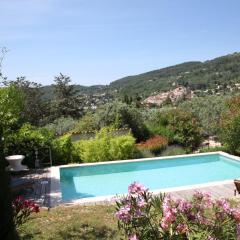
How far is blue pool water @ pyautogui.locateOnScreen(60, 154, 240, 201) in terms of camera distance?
13758 millimetres

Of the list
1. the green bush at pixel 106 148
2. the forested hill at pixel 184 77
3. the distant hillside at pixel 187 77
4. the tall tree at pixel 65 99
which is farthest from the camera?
the distant hillside at pixel 187 77

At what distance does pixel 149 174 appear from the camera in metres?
15.2

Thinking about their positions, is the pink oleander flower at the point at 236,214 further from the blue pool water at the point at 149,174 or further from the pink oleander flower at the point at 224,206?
the blue pool water at the point at 149,174

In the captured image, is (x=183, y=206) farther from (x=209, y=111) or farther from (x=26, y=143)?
(x=209, y=111)

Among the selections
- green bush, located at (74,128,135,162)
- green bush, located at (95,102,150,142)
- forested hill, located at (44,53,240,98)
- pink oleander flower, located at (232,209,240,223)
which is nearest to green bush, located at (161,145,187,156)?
green bush, located at (74,128,135,162)

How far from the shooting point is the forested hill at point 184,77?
77500mm

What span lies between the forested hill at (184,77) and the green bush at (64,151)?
178ft

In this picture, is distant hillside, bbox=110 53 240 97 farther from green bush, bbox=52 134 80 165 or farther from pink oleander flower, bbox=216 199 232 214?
pink oleander flower, bbox=216 199 232 214

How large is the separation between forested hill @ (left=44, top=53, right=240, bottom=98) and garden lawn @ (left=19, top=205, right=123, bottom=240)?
202 feet

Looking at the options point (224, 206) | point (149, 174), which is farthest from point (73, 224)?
point (149, 174)

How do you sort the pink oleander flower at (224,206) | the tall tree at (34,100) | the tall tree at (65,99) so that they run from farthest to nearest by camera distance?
1. the tall tree at (65,99)
2. the tall tree at (34,100)
3. the pink oleander flower at (224,206)

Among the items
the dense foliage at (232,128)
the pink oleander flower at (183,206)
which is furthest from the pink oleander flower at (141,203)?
the dense foliage at (232,128)

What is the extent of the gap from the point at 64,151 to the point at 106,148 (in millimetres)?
1870

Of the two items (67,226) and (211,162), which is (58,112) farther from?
(67,226)
